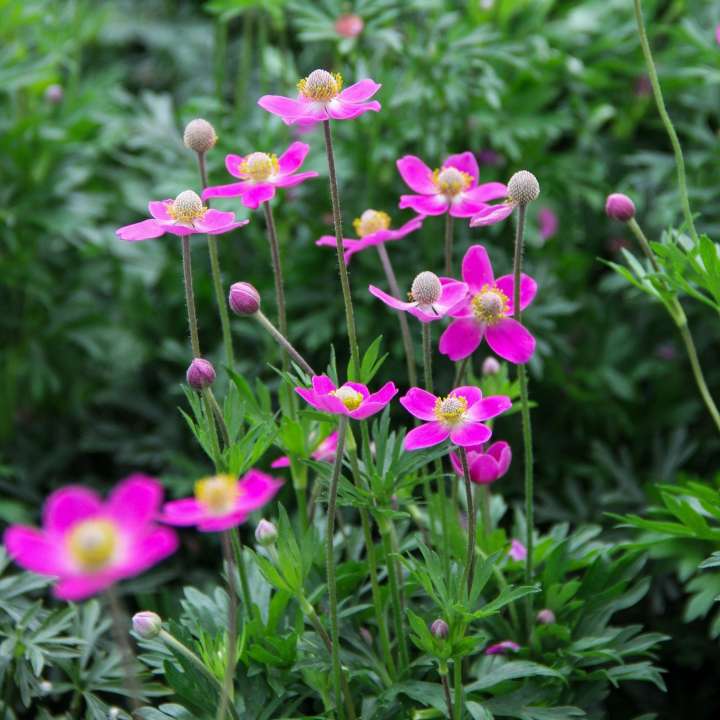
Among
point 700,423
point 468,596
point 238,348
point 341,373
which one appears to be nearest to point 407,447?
point 468,596

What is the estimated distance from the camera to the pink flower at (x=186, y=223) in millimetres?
1047

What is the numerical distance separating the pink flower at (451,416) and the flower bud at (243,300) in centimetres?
19

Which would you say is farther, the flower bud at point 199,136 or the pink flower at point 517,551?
the pink flower at point 517,551

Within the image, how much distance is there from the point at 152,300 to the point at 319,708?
1295 mm

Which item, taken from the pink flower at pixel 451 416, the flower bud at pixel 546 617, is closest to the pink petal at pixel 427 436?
the pink flower at pixel 451 416

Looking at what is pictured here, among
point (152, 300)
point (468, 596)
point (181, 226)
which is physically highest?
point (181, 226)

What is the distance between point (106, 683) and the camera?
4.15 ft

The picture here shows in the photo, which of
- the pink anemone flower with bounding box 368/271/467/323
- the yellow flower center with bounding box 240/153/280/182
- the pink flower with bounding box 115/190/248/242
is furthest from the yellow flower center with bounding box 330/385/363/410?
the yellow flower center with bounding box 240/153/280/182

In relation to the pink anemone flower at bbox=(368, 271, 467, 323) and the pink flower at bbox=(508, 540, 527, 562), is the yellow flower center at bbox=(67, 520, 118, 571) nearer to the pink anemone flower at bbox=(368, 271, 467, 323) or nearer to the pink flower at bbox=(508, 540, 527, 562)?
the pink anemone flower at bbox=(368, 271, 467, 323)

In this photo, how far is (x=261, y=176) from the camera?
1158 millimetres

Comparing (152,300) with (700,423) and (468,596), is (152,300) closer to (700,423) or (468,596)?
(700,423)

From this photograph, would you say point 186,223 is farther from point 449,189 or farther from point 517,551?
point 517,551

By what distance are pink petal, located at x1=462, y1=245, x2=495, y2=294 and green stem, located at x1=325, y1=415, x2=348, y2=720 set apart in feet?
0.85

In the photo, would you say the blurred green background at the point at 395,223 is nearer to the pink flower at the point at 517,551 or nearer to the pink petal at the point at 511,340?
the pink flower at the point at 517,551
